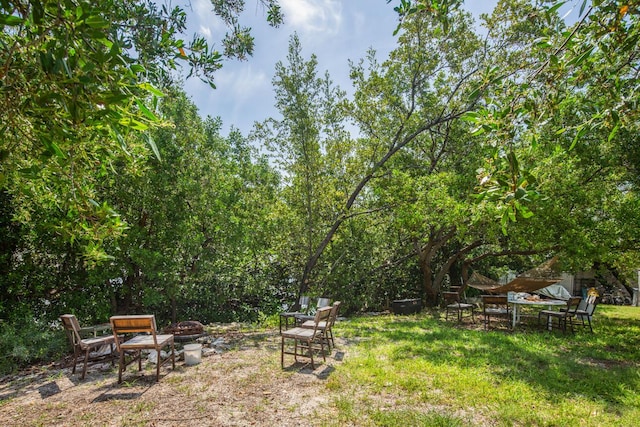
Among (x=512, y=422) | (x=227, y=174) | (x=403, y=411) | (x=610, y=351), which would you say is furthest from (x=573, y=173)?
(x=227, y=174)

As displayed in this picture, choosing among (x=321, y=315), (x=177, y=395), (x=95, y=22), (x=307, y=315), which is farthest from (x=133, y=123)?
(x=307, y=315)

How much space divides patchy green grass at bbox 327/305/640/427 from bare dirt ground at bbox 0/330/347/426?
443 millimetres

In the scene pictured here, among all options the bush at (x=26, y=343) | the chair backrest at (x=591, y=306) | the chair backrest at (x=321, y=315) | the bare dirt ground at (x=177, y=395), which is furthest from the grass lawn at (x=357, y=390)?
the chair backrest at (x=591, y=306)

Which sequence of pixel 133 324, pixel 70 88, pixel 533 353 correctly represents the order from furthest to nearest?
pixel 533 353 → pixel 133 324 → pixel 70 88

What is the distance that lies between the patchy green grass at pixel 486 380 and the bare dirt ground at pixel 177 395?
0.44 metres

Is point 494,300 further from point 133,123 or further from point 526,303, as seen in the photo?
point 133,123

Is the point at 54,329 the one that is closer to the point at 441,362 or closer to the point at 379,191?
the point at 441,362

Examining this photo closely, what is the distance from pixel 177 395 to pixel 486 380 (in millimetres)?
3856

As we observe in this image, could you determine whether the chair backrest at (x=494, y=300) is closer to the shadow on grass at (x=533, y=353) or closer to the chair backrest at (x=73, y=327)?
the shadow on grass at (x=533, y=353)

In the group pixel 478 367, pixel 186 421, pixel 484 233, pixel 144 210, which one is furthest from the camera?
pixel 484 233

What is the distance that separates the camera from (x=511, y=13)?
8367mm

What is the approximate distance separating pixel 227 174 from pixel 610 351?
29.2 feet

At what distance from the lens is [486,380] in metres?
4.55

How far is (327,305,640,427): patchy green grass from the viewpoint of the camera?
3498 mm
